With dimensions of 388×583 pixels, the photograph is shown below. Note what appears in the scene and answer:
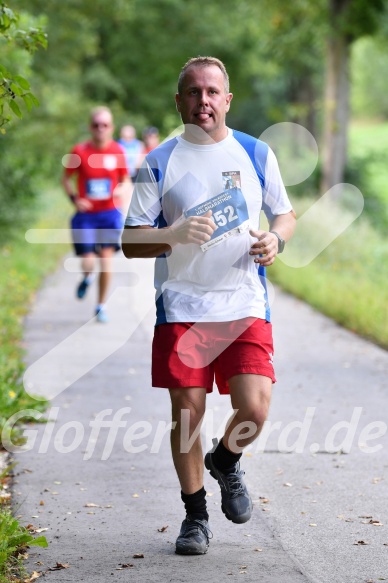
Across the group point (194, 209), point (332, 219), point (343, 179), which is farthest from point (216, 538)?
point (343, 179)

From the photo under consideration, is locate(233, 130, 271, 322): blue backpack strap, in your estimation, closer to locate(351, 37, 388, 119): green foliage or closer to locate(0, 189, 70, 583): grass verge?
locate(0, 189, 70, 583): grass verge

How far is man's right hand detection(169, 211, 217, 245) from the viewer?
4676 mm

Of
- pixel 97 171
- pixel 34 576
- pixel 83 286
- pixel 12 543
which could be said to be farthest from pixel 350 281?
pixel 34 576

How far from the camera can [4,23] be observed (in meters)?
5.52

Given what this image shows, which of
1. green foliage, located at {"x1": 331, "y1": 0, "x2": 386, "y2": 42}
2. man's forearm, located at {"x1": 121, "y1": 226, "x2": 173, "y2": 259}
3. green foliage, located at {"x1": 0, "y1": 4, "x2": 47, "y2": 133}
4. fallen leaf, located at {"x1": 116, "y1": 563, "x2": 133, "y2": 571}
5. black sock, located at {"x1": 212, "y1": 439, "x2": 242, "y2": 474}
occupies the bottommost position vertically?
fallen leaf, located at {"x1": 116, "y1": 563, "x2": 133, "y2": 571}

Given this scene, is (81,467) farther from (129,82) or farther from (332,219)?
(129,82)

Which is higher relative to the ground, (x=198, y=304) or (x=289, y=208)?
(x=289, y=208)

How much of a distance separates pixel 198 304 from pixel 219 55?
44432 mm

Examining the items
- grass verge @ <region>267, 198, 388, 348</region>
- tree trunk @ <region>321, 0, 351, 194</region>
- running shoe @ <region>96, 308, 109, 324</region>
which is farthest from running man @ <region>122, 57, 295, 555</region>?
tree trunk @ <region>321, 0, 351, 194</region>

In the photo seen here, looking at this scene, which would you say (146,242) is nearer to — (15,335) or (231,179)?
(231,179)

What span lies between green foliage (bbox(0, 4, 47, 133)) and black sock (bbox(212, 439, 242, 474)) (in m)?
1.75

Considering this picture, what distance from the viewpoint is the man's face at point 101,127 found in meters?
12.2

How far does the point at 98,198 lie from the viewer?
12.3 metres

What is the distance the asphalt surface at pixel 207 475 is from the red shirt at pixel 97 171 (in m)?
1.64
